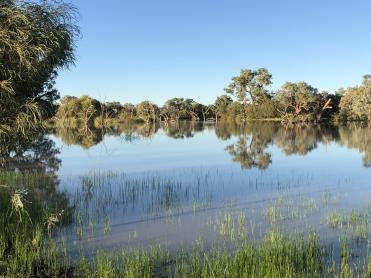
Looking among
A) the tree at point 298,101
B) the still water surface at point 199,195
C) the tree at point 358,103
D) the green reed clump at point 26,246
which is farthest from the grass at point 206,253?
the tree at point 358,103

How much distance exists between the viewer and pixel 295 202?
49.8 feet

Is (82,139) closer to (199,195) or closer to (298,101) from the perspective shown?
(199,195)

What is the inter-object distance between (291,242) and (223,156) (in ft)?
79.3

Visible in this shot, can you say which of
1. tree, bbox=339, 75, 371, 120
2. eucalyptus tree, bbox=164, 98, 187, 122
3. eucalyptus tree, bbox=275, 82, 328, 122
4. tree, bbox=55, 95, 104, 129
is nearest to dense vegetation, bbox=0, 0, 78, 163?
eucalyptus tree, bbox=275, 82, 328, 122

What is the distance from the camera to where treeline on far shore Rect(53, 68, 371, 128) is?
93188mm

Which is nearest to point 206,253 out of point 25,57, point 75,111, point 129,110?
point 25,57

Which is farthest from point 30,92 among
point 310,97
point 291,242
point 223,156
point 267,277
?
point 310,97

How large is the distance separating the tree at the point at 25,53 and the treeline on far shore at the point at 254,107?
73.4 m

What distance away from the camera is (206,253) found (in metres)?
8.99

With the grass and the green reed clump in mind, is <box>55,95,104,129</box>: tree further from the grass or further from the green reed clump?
the green reed clump

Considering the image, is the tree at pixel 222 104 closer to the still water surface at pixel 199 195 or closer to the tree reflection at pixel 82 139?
the tree reflection at pixel 82 139

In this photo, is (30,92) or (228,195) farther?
(228,195)

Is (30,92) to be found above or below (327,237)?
above

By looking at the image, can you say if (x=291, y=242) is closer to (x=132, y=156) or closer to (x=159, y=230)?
(x=159, y=230)
